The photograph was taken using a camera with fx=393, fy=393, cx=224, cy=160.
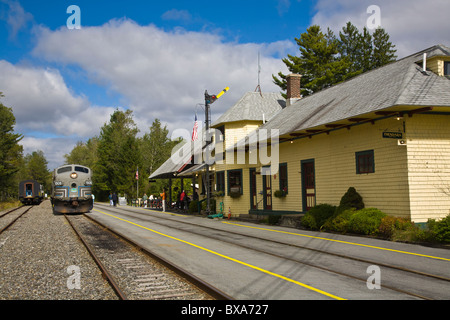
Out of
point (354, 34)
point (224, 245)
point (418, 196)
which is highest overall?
point (354, 34)

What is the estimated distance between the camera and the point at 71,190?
28281mm

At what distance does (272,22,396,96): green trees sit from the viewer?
4263cm

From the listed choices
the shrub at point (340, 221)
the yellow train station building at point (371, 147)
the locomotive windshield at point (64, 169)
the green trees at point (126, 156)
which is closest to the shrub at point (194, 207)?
the yellow train station building at point (371, 147)

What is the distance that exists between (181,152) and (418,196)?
98.8 ft

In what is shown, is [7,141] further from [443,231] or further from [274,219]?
[443,231]

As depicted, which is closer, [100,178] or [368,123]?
[368,123]

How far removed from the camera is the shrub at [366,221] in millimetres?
13633

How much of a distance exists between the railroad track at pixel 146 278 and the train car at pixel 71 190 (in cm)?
1711

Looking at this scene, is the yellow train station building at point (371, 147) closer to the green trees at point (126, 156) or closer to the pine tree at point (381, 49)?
the pine tree at point (381, 49)

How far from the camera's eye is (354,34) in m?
45.9

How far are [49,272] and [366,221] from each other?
10178 mm

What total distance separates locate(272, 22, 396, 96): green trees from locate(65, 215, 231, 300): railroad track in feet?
115

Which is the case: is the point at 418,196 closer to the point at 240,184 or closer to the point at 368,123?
the point at 368,123

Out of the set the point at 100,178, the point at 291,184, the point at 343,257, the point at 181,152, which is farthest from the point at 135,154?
the point at 343,257
